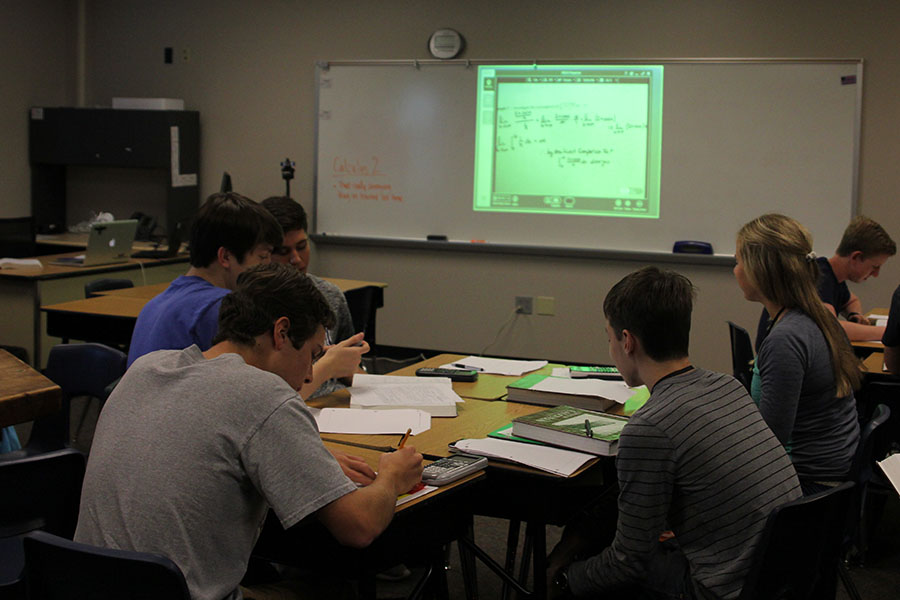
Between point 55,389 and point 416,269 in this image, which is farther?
point 416,269

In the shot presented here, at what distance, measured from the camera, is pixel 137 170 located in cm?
748

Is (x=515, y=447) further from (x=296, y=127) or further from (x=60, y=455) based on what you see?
(x=296, y=127)

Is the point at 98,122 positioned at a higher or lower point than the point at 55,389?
higher

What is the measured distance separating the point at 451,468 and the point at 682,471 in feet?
1.68

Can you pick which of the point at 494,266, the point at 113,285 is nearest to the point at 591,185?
the point at 494,266

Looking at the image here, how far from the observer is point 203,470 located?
4.86 ft

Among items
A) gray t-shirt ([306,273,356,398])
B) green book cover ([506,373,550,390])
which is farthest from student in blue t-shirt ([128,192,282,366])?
green book cover ([506,373,550,390])

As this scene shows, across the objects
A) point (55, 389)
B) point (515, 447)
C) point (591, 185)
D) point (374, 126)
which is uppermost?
point (374, 126)

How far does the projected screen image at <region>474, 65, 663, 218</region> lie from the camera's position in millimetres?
5844

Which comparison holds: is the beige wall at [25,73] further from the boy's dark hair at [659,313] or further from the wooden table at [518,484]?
the boy's dark hair at [659,313]

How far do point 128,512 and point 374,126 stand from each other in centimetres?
526

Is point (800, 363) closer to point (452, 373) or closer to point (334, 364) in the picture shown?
point (452, 373)

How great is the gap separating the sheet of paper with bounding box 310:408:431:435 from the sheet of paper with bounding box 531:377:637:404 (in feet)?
1.49

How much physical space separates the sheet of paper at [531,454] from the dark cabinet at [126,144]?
5.19m
